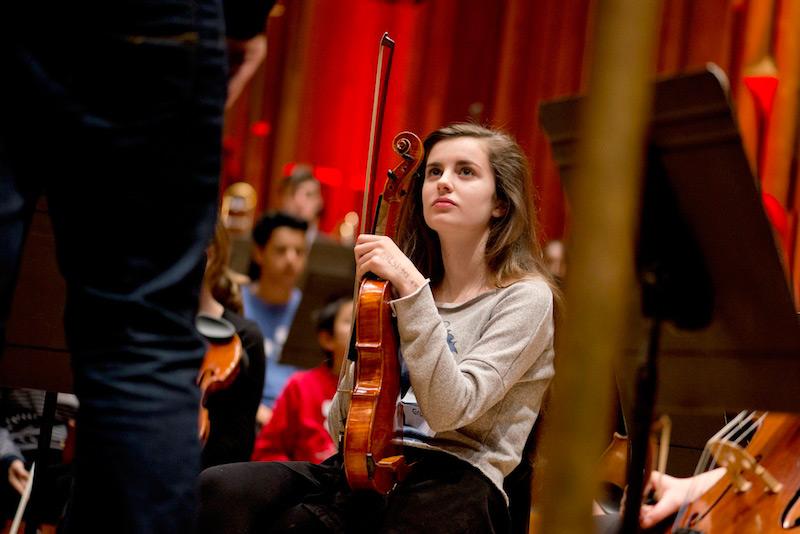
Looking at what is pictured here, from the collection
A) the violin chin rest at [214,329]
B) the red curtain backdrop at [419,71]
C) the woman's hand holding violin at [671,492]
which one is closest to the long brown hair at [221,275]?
the violin chin rest at [214,329]

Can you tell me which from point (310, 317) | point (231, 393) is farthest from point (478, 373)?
point (310, 317)

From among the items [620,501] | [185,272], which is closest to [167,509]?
[185,272]

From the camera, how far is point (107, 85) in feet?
3.08

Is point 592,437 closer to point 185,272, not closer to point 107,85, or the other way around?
point 185,272

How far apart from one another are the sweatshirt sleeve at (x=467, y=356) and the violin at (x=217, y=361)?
0.66m

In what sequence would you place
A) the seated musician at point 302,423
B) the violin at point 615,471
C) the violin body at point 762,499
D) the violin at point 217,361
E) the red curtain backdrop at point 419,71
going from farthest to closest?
the red curtain backdrop at point 419,71
the seated musician at point 302,423
the violin at point 217,361
the violin at point 615,471
the violin body at point 762,499

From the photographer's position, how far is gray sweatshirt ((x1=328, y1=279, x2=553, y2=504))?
59.8 inches

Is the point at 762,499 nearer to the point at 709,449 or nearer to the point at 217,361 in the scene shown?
the point at 709,449

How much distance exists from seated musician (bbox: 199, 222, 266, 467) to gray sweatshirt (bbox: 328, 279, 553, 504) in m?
0.65

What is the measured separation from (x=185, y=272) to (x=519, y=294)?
84cm

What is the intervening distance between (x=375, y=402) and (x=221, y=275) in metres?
1.22

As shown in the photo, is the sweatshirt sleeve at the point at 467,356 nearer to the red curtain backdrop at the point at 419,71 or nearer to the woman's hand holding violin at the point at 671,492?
the woman's hand holding violin at the point at 671,492

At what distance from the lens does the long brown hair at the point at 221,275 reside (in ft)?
8.34

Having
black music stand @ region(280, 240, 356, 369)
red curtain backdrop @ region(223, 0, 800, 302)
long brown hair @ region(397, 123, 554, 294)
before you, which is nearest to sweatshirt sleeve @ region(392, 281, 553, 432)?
long brown hair @ region(397, 123, 554, 294)
